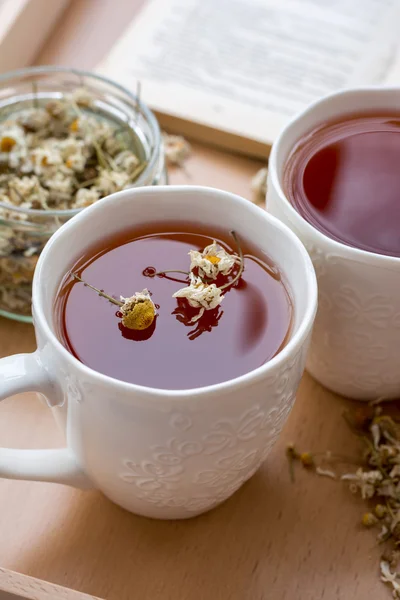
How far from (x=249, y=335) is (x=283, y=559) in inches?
9.6

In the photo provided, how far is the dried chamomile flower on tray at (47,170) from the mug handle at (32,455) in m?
0.25

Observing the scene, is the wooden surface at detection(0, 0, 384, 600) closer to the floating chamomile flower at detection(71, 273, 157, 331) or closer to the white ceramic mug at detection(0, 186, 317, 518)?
the white ceramic mug at detection(0, 186, 317, 518)

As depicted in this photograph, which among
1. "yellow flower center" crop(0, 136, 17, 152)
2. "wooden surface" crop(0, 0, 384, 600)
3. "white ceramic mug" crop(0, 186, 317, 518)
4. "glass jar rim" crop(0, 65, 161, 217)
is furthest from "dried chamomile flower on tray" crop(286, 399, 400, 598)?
"yellow flower center" crop(0, 136, 17, 152)

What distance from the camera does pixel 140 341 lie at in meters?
0.68

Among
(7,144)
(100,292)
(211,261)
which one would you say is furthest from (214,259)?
(7,144)

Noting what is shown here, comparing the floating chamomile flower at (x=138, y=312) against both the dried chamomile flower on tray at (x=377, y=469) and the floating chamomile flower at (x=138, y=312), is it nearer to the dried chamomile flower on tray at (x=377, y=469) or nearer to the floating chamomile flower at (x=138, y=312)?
the floating chamomile flower at (x=138, y=312)

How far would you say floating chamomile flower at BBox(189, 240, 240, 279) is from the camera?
0.72m

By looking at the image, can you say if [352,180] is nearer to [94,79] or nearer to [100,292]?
[100,292]

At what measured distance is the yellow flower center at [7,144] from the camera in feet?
3.17

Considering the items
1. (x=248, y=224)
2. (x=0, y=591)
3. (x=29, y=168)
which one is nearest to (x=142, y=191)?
(x=248, y=224)

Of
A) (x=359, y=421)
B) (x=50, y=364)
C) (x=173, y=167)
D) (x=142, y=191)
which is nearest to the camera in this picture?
(x=50, y=364)

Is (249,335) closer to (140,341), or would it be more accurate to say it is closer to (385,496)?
(140,341)

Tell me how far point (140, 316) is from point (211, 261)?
0.31 ft

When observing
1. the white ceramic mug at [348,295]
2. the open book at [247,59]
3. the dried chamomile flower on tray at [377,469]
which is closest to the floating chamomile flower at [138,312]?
the white ceramic mug at [348,295]
